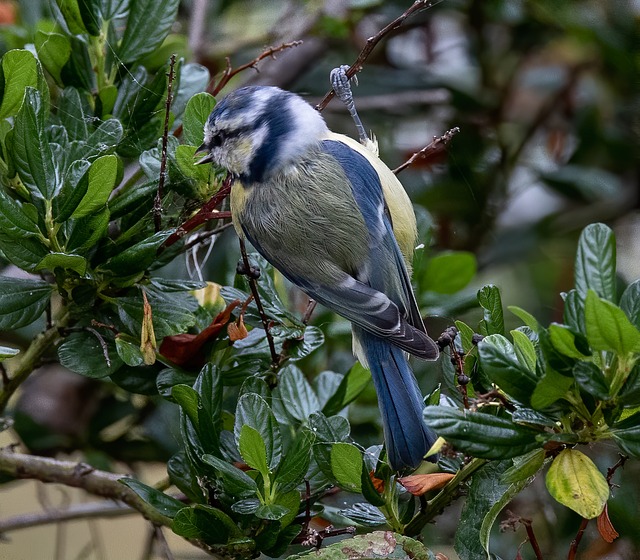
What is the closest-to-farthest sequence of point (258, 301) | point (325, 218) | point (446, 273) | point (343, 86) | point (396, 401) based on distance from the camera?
1. point (258, 301)
2. point (396, 401)
3. point (325, 218)
4. point (343, 86)
5. point (446, 273)

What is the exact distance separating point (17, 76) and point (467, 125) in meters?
1.63

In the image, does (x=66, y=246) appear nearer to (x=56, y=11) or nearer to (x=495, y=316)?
(x=56, y=11)

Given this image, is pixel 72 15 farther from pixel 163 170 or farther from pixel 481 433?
pixel 481 433

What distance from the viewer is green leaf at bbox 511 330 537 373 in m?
1.21

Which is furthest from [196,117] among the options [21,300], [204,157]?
[21,300]

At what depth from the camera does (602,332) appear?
1.06 metres

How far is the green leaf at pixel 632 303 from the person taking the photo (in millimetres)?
1148

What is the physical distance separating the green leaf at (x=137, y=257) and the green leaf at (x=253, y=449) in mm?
302

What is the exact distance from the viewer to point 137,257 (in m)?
1.35

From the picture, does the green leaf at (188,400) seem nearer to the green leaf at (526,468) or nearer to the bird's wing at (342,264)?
the bird's wing at (342,264)

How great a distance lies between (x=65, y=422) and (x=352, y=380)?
906 mm

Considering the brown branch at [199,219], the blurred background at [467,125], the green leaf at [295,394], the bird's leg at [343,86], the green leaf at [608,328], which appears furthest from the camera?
the blurred background at [467,125]

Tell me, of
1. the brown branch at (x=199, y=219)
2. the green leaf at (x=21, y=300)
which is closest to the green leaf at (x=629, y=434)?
the brown branch at (x=199, y=219)

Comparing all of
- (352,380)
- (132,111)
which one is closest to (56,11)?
(132,111)
